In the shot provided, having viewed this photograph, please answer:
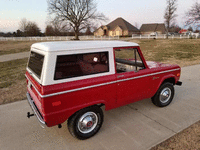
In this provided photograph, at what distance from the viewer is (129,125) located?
10.6ft

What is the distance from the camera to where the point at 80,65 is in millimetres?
2607

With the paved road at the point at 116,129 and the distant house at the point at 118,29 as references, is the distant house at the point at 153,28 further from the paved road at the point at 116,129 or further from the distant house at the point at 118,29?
the paved road at the point at 116,129

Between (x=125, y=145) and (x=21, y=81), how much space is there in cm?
535

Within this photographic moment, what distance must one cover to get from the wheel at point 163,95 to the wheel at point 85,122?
178 cm

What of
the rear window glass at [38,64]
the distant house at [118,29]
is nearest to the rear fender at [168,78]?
the rear window glass at [38,64]

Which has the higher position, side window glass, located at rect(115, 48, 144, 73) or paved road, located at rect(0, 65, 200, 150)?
side window glass, located at rect(115, 48, 144, 73)

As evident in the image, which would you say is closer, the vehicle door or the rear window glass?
the rear window glass

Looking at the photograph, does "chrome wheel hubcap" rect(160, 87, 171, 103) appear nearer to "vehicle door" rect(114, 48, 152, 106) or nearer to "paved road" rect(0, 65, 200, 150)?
"paved road" rect(0, 65, 200, 150)

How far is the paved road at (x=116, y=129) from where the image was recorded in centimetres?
268

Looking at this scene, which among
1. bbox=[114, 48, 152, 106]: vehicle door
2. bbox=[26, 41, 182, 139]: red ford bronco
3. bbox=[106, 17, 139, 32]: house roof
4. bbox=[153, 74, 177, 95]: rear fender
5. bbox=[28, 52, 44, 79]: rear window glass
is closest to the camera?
bbox=[26, 41, 182, 139]: red ford bronco

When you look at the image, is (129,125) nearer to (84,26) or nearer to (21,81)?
(21,81)

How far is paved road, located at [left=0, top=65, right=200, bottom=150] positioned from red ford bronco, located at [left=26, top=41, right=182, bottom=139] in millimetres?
318

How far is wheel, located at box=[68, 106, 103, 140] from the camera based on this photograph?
262 centimetres

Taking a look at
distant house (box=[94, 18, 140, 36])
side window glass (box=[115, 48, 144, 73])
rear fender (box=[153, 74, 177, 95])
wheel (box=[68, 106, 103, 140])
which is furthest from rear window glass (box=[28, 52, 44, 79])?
distant house (box=[94, 18, 140, 36])
